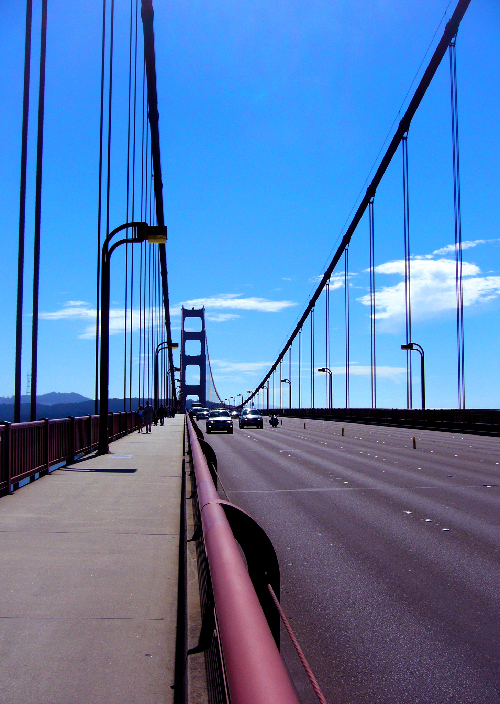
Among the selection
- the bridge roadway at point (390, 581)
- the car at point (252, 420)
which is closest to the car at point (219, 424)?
the car at point (252, 420)

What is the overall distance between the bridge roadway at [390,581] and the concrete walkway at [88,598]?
36.8 inches

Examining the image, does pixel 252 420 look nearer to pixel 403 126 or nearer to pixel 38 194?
pixel 403 126

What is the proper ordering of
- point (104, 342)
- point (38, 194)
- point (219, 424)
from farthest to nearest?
point (219, 424), point (104, 342), point (38, 194)

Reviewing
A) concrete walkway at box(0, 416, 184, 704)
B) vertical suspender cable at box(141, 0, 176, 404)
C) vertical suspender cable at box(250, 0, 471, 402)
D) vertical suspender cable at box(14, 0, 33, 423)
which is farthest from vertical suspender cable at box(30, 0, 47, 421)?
vertical suspender cable at box(250, 0, 471, 402)

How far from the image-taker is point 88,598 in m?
4.88

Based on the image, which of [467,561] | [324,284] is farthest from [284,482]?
[324,284]

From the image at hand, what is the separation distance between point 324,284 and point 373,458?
64.2 metres

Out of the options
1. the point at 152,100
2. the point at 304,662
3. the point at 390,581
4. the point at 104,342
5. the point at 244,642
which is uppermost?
the point at 152,100

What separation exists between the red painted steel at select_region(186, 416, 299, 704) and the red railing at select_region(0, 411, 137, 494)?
310 inches

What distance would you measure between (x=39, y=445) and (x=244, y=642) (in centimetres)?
1113

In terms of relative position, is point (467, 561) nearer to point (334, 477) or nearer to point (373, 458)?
point (334, 477)

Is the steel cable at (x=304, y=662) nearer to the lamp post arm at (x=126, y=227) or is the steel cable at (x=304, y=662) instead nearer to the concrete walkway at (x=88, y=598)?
the concrete walkway at (x=88, y=598)

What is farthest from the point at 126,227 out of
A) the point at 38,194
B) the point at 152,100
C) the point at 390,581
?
the point at 152,100

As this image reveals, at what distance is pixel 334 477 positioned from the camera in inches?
559
